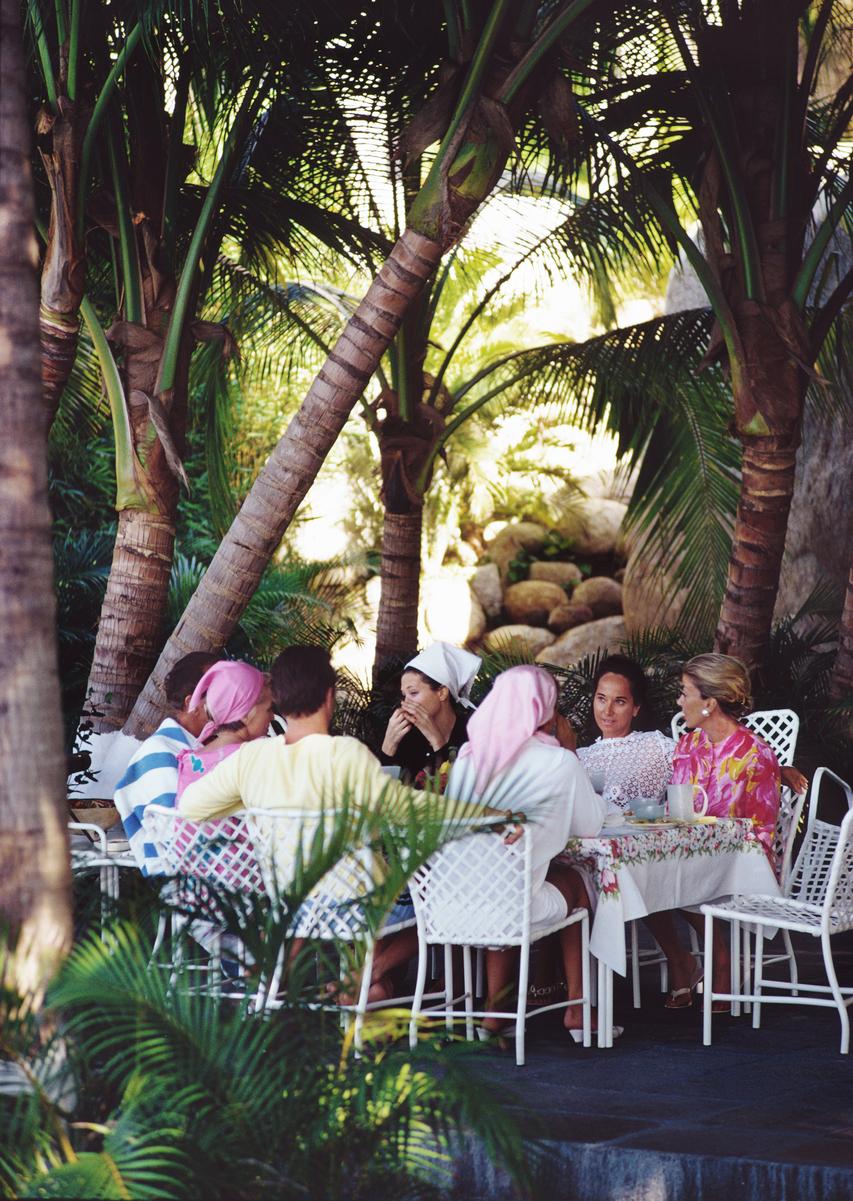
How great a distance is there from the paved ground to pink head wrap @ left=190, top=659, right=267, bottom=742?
1522mm

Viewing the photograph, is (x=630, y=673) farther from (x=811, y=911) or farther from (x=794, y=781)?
(x=811, y=911)

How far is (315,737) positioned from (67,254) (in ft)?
13.3

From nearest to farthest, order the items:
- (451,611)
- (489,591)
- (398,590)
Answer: (398,590), (451,611), (489,591)

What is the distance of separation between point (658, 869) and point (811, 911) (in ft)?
1.83

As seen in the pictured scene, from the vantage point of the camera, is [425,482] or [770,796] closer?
[770,796]

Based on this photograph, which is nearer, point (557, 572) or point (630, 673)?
point (630, 673)

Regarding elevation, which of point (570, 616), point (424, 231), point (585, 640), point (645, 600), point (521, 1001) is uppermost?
point (570, 616)

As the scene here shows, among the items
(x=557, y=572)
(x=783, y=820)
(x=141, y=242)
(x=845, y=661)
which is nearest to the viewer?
(x=783, y=820)

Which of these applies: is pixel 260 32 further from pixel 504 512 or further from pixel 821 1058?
pixel 504 512

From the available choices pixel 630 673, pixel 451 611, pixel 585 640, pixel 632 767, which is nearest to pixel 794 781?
pixel 632 767

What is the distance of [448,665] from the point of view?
677cm

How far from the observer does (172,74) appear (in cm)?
922

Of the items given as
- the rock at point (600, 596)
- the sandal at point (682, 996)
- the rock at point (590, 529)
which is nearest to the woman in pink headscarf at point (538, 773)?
the sandal at point (682, 996)

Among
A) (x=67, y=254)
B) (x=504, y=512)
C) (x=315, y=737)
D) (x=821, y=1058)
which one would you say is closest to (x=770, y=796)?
(x=821, y=1058)
